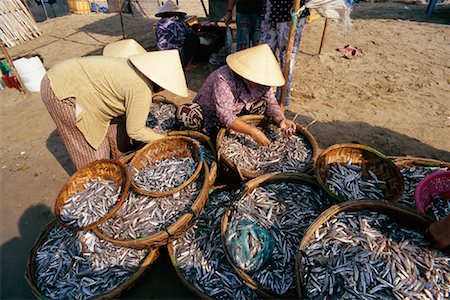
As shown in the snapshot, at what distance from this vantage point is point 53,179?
4641mm

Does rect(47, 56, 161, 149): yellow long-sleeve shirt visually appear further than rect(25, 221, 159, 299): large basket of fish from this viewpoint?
Yes

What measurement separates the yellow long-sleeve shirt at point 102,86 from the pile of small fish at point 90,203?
76cm

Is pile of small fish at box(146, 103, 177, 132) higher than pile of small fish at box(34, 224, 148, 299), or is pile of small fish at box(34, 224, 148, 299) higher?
pile of small fish at box(146, 103, 177, 132)

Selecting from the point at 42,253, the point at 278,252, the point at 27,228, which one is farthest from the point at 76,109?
the point at 278,252

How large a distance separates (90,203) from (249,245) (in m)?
1.82

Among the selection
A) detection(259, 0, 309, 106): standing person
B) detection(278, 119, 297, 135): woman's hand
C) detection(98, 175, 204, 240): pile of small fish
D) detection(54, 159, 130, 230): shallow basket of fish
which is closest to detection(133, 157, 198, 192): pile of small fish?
detection(98, 175, 204, 240): pile of small fish

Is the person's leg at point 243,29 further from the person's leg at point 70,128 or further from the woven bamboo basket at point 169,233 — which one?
the woven bamboo basket at point 169,233

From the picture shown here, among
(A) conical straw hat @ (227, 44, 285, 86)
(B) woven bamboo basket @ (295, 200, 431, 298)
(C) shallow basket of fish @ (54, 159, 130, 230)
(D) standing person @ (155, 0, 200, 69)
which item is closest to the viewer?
(B) woven bamboo basket @ (295, 200, 431, 298)

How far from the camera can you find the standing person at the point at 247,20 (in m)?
5.83

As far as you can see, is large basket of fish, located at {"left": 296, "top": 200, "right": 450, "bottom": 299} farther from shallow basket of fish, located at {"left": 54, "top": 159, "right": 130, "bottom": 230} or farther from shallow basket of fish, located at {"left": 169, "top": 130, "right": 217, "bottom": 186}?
shallow basket of fish, located at {"left": 54, "top": 159, "right": 130, "bottom": 230}

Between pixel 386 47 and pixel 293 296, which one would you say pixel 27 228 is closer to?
pixel 293 296

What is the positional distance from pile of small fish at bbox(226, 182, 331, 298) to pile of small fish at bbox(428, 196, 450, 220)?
1000 millimetres

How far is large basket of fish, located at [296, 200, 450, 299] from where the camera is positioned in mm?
2115

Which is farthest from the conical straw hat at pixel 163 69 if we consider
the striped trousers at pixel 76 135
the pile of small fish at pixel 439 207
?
the pile of small fish at pixel 439 207
